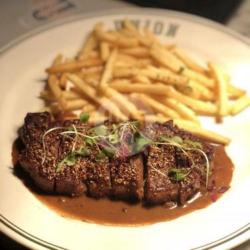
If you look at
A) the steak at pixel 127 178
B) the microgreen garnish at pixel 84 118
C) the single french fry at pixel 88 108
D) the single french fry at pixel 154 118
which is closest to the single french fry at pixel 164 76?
the single french fry at pixel 154 118

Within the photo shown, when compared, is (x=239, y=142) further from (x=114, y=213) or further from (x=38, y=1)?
(x=38, y=1)

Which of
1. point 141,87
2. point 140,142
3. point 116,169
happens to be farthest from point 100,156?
point 141,87

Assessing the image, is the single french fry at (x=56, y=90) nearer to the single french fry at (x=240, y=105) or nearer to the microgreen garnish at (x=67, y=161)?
the microgreen garnish at (x=67, y=161)

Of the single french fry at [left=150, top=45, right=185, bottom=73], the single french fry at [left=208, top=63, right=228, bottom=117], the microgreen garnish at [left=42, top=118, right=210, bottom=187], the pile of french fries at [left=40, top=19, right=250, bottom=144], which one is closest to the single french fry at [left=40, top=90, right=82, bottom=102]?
the pile of french fries at [left=40, top=19, right=250, bottom=144]

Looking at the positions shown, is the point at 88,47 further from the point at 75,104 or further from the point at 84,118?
the point at 84,118

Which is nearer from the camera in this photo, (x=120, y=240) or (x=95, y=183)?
(x=120, y=240)

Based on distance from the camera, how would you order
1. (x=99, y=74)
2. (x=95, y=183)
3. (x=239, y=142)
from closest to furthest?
(x=95, y=183), (x=239, y=142), (x=99, y=74)

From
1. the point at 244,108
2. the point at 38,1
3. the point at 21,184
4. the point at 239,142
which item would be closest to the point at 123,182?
the point at 21,184
